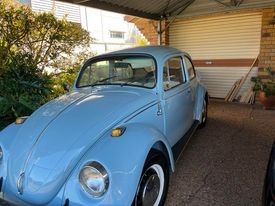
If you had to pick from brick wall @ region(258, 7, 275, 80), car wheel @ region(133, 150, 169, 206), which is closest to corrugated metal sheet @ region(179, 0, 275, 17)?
brick wall @ region(258, 7, 275, 80)

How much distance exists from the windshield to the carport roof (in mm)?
2529

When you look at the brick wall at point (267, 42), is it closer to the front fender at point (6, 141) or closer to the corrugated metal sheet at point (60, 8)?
the corrugated metal sheet at point (60, 8)

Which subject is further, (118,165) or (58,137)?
(58,137)

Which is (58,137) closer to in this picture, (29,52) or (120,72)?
(120,72)

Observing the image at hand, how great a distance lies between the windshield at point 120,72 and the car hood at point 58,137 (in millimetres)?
387

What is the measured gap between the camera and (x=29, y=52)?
641 centimetres

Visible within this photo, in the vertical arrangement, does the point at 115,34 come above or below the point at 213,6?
above

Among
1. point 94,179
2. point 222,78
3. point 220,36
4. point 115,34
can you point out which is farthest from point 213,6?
point 115,34

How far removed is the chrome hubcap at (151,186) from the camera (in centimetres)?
249

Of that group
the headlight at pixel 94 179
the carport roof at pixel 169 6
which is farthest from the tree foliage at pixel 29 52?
the headlight at pixel 94 179

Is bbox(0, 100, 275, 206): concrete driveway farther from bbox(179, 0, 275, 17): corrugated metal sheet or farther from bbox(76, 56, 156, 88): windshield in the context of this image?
bbox(179, 0, 275, 17): corrugated metal sheet

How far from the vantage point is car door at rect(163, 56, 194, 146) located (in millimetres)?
3480

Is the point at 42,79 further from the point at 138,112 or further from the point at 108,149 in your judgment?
the point at 108,149

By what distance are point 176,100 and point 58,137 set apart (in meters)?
1.81
